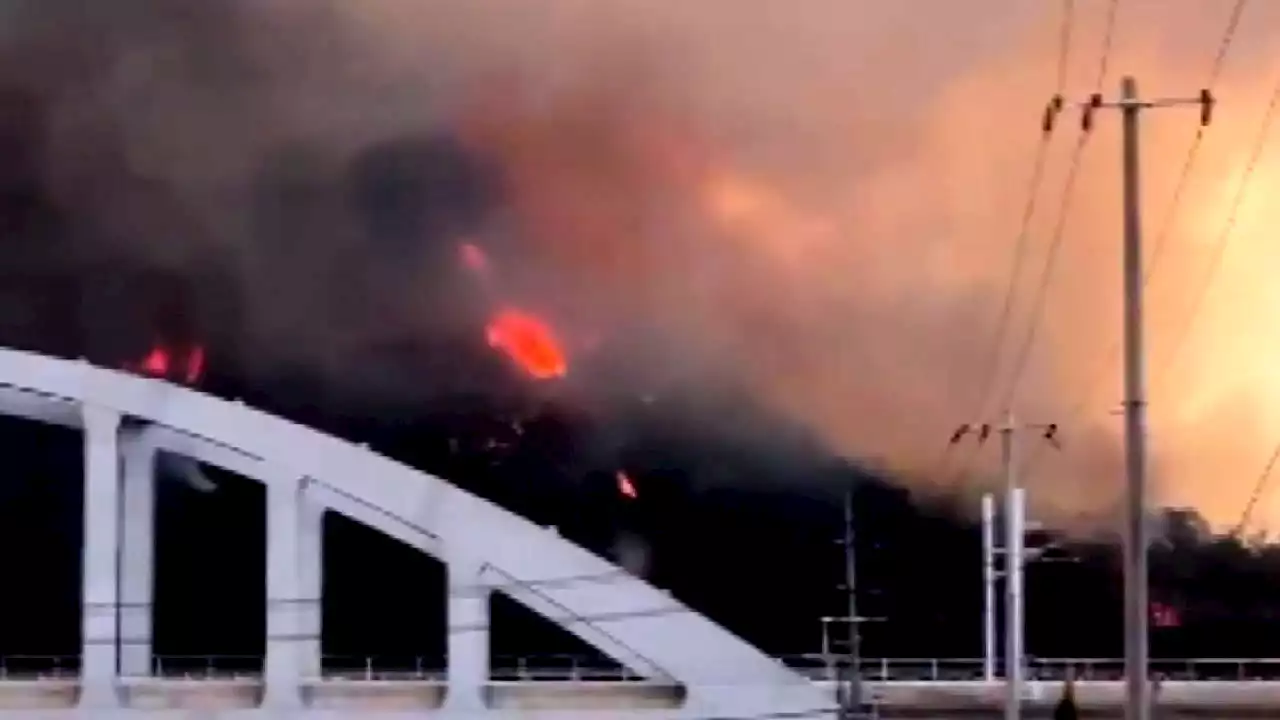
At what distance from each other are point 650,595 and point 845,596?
8.24 feet

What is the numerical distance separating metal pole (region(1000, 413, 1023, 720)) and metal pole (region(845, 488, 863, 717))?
1.23 m

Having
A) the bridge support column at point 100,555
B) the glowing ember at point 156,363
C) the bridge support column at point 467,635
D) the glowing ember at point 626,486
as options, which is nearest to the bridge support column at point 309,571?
the bridge support column at point 467,635

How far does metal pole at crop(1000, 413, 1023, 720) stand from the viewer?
13338 millimetres

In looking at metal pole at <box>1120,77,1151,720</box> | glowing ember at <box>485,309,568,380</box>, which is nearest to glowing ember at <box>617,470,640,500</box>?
glowing ember at <box>485,309,568,380</box>

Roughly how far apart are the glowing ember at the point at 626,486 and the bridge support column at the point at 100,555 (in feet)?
15.4

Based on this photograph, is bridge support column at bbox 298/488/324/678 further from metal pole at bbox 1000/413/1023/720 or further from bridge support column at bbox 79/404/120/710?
metal pole at bbox 1000/413/1023/720

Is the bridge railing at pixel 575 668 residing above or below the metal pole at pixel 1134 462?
below

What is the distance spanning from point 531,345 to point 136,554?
4224 mm

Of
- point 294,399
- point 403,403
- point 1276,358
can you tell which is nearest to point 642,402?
point 403,403

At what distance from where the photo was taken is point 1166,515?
55.4 feet

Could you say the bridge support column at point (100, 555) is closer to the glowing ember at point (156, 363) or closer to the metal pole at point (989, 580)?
the glowing ember at point (156, 363)

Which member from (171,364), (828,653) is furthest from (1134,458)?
(171,364)

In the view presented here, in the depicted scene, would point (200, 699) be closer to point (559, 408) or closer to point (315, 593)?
point (315, 593)

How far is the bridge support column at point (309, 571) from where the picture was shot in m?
15.3
